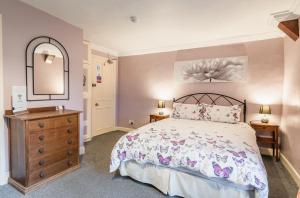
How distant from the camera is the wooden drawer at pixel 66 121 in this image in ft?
7.63

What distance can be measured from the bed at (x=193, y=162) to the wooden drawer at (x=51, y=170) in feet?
2.44

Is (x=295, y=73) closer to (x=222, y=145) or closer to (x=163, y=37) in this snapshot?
(x=222, y=145)

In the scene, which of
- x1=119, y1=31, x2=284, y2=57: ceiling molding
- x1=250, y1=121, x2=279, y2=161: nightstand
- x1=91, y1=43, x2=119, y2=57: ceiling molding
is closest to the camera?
x1=250, y1=121, x2=279, y2=161: nightstand

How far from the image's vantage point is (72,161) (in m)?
2.57

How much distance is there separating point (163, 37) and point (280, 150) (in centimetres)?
307

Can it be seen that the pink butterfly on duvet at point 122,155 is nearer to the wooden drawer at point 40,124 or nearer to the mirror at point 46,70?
the wooden drawer at point 40,124

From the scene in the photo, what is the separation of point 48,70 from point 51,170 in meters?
1.44

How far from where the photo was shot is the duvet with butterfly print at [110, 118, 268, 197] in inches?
63.7

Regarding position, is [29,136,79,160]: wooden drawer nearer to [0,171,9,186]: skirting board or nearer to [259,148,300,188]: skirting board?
[0,171,9,186]: skirting board

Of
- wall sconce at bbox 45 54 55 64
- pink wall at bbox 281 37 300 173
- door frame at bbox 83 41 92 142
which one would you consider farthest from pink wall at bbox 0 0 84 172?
pink wall at bbox 281 37 300 173

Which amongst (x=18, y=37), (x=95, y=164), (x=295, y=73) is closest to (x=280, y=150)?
(x=295, y=73)

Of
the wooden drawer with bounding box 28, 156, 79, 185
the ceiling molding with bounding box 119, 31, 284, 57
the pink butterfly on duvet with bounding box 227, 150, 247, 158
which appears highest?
the ceiling molding with bounding box 119, 31, 284, 57

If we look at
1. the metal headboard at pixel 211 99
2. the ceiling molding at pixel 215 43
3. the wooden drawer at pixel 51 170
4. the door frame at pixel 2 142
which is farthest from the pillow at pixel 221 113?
the door frame at pixel 2 142

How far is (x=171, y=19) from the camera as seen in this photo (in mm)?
2725
